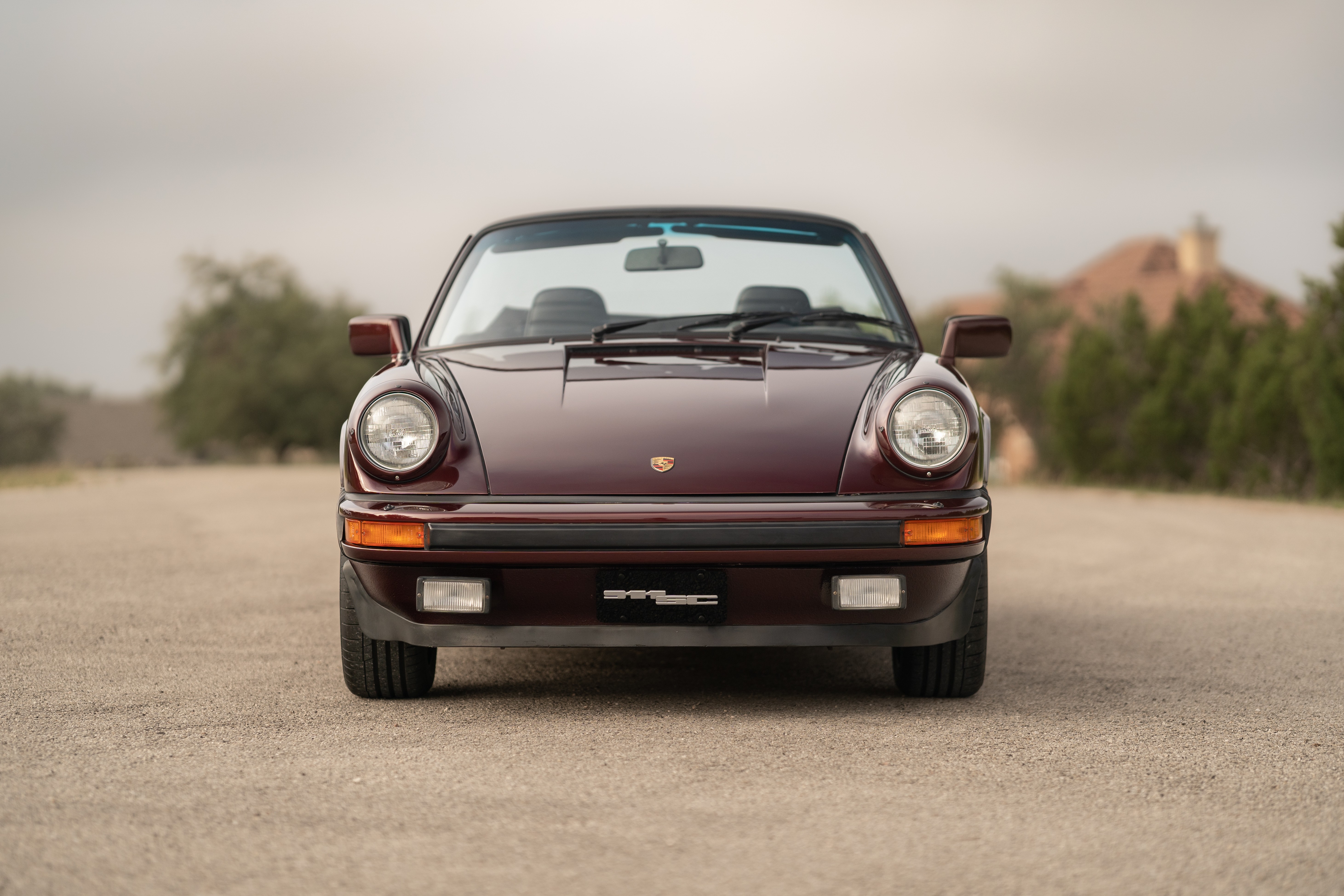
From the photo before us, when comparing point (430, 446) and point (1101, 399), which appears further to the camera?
point (1101, 399)

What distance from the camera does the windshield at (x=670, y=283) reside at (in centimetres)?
461

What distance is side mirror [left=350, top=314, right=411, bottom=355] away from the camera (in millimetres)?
→ 4621

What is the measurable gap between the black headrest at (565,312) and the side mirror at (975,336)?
1.23 meters

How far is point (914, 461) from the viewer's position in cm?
372

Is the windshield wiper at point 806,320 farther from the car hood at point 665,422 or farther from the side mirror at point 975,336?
the car hood at point 665,422

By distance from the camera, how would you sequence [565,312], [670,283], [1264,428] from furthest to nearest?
[1264,428] < [670,283] < [565,312]

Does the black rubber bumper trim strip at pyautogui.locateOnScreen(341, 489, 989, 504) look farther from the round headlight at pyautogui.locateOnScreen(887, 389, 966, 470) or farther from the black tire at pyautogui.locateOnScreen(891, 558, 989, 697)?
the black tire at pyautogui.locateOnScreen(891, 558, 989, 697)

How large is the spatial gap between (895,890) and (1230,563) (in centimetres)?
656

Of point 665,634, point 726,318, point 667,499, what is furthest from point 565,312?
point 665,634

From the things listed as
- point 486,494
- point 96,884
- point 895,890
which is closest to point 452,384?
point 486,494

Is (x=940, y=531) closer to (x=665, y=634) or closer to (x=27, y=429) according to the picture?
(x=665, y=634)

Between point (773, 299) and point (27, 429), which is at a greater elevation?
point (773, 299)

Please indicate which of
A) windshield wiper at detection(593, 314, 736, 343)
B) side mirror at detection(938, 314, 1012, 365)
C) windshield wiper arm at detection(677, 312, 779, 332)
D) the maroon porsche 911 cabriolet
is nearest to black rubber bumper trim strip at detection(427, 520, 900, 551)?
the maroon porsche 911 cabriolet

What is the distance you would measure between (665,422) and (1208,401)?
1309cm
